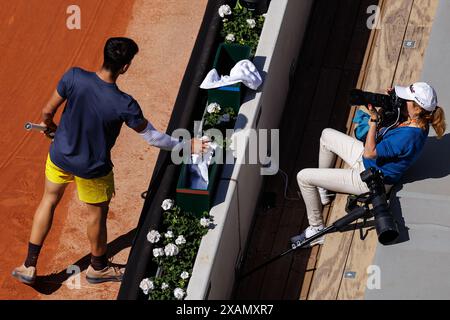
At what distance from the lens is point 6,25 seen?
9.09 m

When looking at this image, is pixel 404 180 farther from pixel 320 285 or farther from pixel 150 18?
pixel 150 18

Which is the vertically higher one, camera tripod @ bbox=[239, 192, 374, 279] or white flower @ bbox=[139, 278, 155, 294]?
camera tripod @ bbox=[239, 192, 374, 279]

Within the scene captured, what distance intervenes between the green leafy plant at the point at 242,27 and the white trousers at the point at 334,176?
102 centimetres

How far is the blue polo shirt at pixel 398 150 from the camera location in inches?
248

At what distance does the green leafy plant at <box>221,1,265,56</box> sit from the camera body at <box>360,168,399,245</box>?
1511 mm

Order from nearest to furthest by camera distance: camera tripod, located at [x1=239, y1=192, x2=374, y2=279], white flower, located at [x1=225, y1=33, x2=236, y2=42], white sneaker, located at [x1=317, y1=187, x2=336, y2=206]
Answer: camera tripod, located at [x1=239, y1=192, x2=374, y2=279] < white sneaker, located at [x1=317, y1=187, x2=336, y2=206] < white flower, located at [x1=225, y1=33, x2=236, y2=42]

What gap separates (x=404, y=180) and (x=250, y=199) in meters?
1.22

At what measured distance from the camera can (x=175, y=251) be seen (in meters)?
6.07

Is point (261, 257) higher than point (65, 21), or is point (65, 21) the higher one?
point (65, 21)

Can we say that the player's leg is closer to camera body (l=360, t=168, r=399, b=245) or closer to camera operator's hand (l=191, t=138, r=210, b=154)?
camera operator's hand (l=191, t=138, r=210, b=154)

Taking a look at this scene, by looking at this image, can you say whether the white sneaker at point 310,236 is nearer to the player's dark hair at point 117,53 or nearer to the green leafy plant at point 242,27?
the green leafy plant at point 242,27

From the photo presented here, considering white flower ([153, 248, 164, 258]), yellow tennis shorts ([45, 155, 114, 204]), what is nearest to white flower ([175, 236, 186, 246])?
white flower ([153, 248, 164, 258])

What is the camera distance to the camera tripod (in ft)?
20.9
